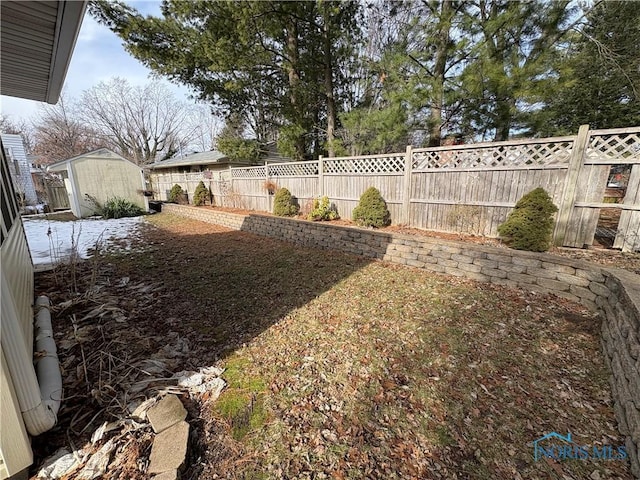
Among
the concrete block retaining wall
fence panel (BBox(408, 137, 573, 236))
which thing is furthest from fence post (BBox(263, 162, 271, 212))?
fence panel (BBox(408, 137, 573, 236))

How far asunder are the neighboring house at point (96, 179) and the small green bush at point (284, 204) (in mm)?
8521

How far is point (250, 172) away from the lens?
9953 mm

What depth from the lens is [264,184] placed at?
9289mm

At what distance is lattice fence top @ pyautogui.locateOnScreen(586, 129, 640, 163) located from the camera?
3.44 metres

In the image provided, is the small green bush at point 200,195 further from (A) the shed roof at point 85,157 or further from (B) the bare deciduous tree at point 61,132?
(B) the bare deciduous tree at point 61,132

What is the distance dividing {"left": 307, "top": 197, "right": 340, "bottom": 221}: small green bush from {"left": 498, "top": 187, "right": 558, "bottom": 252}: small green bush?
3.94m

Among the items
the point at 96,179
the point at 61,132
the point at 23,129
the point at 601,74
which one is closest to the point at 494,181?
the point at 601,74

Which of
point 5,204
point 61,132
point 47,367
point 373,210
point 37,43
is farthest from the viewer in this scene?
point 61,132

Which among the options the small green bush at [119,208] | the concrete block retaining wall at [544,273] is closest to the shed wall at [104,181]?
the small green bush at [119,208]

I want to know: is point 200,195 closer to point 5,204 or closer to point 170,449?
point 5,204

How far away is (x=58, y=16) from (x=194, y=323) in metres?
2.87

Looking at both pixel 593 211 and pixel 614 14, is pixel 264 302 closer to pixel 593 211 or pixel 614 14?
pixel 593 211

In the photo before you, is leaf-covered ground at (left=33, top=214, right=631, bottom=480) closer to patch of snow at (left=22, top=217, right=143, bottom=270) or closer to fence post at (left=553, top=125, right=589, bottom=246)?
fence post at (left=553, top=125, right=589, bottom=246)

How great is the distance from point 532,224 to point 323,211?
438cm
